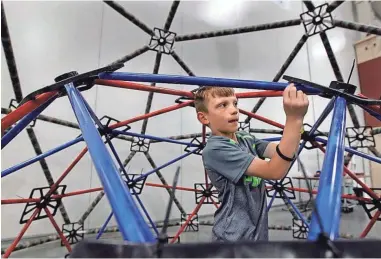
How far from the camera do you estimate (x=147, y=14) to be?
17.2 ft

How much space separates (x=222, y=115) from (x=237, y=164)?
0.22 m

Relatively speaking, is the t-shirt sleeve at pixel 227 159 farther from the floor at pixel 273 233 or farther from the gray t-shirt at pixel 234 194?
the floor at pixel 273 233

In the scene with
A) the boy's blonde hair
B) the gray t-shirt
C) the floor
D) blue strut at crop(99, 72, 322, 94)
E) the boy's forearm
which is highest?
blue strut at crop(99, 72, 322, 94)

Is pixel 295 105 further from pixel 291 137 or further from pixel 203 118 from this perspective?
pixel 203 118

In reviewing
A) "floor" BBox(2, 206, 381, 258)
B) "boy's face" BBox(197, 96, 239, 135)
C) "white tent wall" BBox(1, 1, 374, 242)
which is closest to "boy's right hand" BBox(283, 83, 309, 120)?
"boy's face" BBox(197, 96, 239, 135)

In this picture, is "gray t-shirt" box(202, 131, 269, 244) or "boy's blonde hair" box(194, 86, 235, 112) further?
"boy's blonde hair" box(194, 86, 235, 112)

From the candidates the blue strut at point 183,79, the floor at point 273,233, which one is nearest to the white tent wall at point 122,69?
the floor at point 273,233

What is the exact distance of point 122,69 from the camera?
186 inches

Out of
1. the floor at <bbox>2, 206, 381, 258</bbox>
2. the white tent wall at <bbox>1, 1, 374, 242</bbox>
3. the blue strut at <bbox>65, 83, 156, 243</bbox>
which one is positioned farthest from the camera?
the white tent wall at <bbox>1, 1, 374, 242</bbox>

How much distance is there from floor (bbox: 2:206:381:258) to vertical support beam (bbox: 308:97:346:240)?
1.42 meters

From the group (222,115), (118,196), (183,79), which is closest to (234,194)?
(222,115)

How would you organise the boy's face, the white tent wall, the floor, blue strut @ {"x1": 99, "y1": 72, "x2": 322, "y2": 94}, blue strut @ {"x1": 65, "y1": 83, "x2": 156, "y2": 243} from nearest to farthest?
blue strut @ {"x1": 65, "y1": 83, "x2": 156, "y2": 243} → the boy's face → blue strut @ {"x1": 99, "y1": 72, "x2": 322, "y2": 94} → the floor → the white tent wall

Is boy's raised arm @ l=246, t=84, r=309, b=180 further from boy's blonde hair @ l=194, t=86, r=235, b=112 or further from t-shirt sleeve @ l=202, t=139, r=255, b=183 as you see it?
boy's blonde hair @ l=194, t=86, r=235, b=112

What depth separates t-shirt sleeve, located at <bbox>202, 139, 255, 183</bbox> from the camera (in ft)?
2.99
